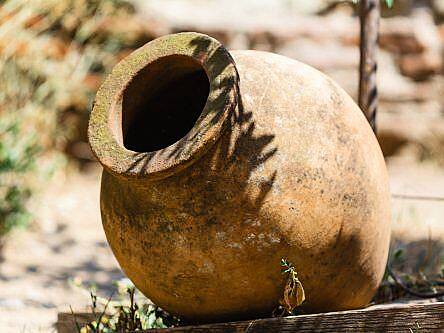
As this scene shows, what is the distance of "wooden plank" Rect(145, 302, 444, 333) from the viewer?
2416 mm

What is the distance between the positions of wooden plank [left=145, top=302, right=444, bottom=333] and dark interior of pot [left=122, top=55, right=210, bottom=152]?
80cm

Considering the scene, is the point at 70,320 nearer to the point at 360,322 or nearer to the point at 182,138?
the point at 182,138

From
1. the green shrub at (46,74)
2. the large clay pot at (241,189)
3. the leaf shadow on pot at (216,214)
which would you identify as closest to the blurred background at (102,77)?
the green shrub at (46,74)

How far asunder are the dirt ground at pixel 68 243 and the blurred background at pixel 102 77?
2 cm

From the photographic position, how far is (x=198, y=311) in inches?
103

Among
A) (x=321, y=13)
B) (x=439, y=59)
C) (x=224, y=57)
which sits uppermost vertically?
(x=224, y=57)

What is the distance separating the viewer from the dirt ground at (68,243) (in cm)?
446

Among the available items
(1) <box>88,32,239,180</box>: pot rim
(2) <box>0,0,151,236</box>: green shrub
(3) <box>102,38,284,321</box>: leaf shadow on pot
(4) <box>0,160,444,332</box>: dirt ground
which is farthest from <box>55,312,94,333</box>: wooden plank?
(2) <box>0,0,151,236</box>: green shrub

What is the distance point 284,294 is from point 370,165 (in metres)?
0.59

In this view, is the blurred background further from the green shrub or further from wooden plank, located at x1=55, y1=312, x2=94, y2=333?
wooden plank, located at x1=55, y1=312, x2=94, y2=333

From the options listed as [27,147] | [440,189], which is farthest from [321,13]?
[27,147]

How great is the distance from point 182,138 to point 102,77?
179 inches

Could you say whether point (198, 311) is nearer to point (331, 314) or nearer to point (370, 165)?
point (331, 314)

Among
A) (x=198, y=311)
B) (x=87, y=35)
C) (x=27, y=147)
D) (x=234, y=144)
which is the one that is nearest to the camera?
(x=234, y=144)
